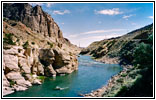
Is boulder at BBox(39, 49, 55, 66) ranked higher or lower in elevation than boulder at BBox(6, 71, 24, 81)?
higher

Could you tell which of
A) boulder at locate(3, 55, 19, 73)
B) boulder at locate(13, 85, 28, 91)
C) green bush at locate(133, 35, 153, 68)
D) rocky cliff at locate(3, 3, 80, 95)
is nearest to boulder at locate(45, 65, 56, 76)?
rocky cliff at locate(3, 3, 80, 95)

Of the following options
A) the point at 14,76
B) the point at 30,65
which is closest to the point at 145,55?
→ the point at 14,76

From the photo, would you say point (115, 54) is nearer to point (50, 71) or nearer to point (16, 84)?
point (50, 71)

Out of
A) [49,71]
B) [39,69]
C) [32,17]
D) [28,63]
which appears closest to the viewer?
[28,63]

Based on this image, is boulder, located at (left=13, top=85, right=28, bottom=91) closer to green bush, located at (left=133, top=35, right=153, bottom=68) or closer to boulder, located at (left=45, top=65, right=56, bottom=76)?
boulder, located at (left=45, top=65, right=56, bottom=76)

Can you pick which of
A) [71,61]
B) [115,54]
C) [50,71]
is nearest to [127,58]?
[115,54]

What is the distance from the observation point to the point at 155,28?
19344mm

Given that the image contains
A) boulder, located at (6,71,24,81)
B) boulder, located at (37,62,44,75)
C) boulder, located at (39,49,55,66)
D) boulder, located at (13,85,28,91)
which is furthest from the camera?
boulder, located at (39,49,55,66)

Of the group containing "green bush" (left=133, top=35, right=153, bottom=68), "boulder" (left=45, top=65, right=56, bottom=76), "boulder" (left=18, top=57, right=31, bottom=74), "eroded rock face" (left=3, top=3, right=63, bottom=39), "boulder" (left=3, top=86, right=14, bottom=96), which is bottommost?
"boulder" (left=3, top=86, right=14, bottom=96)

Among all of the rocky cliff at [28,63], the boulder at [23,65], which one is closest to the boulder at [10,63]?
the rocky cliff at [28,63]

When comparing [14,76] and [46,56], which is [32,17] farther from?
[14,76]

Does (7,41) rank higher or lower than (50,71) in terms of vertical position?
higher

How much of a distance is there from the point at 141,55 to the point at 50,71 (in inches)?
1011

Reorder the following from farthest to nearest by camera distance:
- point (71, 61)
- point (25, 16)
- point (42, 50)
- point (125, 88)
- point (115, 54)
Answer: point (25, 16) → point (115, 54) → point (71, 61) → point (42, 50) → point (125, 88)
